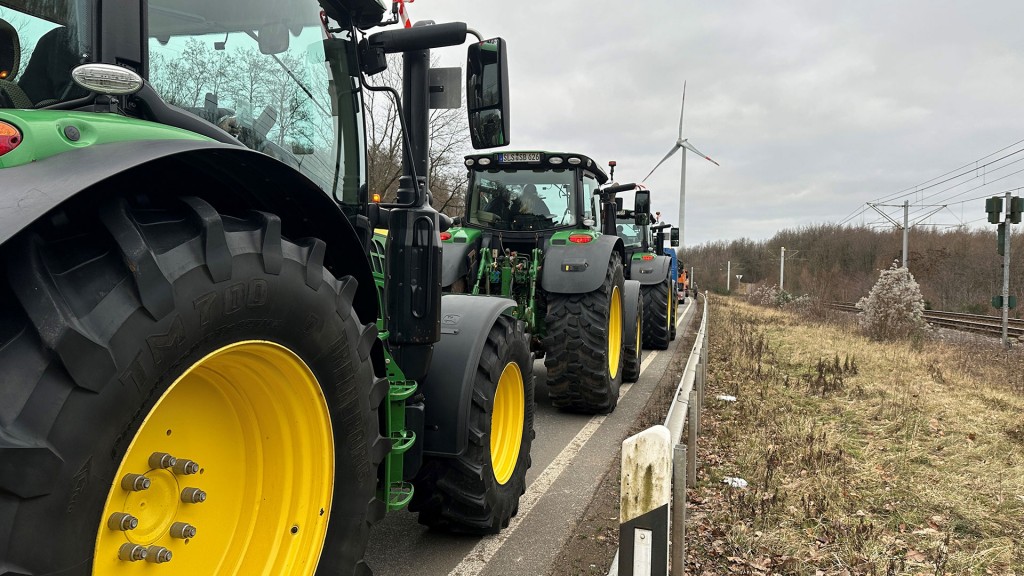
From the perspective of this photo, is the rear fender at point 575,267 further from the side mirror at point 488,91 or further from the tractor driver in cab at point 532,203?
the side mirror at point 488,91

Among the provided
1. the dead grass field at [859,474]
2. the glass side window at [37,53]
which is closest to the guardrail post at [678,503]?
the dead grass field at [859,474]

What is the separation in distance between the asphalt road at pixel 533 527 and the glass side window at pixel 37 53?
2504mm

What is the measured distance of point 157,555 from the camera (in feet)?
5.01

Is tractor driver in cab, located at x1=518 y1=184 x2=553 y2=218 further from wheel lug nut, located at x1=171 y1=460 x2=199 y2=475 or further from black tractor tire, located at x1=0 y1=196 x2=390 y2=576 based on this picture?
wheel lug nut, located at x1=171 y1=460 x2=199 y2=475

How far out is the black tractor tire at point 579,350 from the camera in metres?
6.11

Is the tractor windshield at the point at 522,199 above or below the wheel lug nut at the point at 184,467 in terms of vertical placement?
above

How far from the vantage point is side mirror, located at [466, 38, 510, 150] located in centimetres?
274

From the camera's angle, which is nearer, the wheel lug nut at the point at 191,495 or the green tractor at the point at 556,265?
the wheel lug nut at the point at 191,495

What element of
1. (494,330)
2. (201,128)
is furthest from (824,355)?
(201,128)

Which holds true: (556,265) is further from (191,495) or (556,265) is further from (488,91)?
(191,495)

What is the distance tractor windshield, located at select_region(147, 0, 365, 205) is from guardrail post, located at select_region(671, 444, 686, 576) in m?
1.74

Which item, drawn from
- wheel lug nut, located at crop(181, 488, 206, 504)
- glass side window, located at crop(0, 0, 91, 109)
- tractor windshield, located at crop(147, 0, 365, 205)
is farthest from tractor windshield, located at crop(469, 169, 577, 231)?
wheel lug nut, located at crop(181, 488, 206, 504)

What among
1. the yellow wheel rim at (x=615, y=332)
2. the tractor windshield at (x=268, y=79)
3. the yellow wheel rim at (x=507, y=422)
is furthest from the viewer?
the yellow wheel rim at (x=615, y=332)

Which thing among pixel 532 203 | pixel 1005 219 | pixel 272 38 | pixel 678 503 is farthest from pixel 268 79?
pixel 1005 219
